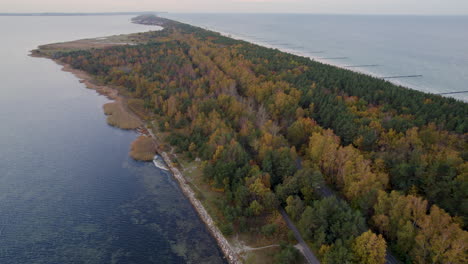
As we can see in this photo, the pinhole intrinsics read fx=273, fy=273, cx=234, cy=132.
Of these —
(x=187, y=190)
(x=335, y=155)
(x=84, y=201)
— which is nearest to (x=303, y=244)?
(x=335, y=155)

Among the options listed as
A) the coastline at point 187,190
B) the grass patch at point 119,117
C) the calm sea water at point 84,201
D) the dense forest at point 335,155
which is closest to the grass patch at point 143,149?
the coastline at point 187,190

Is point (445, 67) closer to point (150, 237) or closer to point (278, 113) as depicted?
point (278, 113)

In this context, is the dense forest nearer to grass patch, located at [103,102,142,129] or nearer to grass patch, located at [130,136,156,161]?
grass patch, located at [103,102,142,129]

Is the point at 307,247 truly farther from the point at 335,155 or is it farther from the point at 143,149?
the point at 143,149

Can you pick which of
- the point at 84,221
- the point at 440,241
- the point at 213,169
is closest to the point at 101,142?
the point at 84,221

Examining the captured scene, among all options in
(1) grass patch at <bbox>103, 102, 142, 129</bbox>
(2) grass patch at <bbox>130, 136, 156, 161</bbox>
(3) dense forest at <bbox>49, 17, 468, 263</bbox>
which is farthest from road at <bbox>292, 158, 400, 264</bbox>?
(1) grass patch at <bbox>103, 102, 142, 129</bbox>

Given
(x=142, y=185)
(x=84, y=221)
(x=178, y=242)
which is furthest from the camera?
(x=142, y=185)
